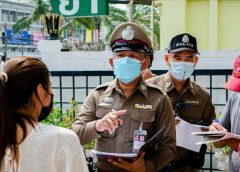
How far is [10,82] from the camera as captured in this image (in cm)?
174

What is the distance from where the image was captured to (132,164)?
236 cm

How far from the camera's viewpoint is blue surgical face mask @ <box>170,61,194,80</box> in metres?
3.12

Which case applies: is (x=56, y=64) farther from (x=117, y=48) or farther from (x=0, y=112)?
(x=0, y=112)

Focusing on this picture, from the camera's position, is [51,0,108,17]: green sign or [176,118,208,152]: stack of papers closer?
[176,118,208,152]: stack of papers

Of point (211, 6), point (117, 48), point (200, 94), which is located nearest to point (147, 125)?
point (117, 48)

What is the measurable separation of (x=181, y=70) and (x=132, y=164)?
991 mm

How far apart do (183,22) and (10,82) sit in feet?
40.6

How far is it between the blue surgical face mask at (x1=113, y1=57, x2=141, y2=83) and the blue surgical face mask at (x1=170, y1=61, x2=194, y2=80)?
578 mm

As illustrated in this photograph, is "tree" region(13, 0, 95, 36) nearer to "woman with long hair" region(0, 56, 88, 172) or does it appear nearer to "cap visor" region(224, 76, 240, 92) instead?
"cap visor" region(224, 76, 240, 92)

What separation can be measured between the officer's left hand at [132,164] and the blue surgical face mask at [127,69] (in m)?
0.46

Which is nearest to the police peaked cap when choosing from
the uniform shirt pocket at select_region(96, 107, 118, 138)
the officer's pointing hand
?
the uniform shirt pocket at select_region(96, 107, 118, 138)

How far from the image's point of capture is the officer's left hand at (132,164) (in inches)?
92.7

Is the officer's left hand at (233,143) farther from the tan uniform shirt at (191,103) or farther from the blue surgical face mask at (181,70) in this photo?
the blue surgical face mask at (181,70)

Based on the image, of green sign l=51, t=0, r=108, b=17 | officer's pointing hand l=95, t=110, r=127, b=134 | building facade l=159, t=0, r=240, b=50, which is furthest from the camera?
building facade l=159, t=0, r=240, b=50
